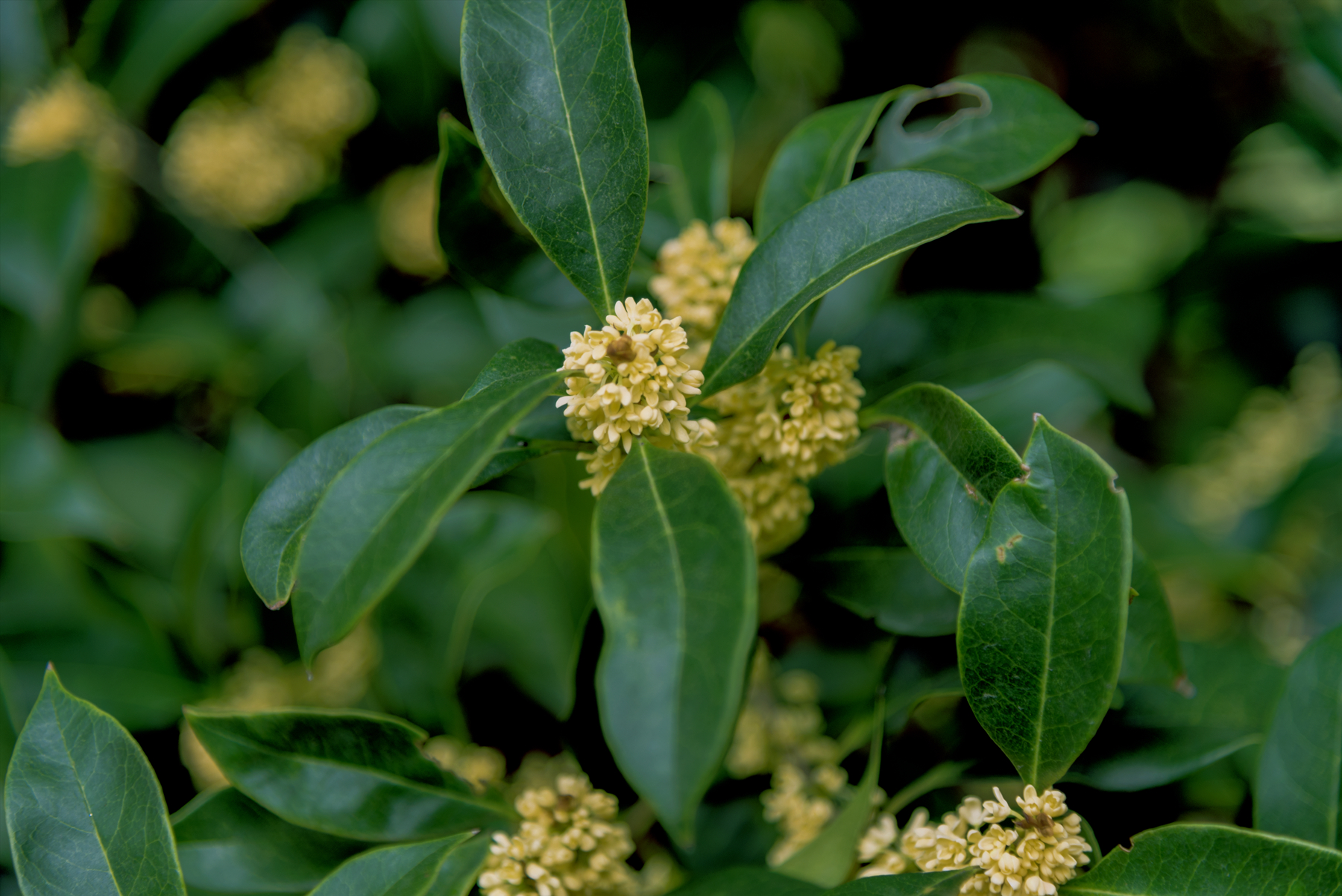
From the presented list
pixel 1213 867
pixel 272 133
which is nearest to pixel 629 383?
pixel 1213 867

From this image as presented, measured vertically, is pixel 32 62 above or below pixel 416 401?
above

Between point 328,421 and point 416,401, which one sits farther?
point 416,401

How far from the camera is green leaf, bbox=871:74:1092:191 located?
42.1 inches

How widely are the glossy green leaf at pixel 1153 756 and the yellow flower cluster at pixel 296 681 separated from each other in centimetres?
106

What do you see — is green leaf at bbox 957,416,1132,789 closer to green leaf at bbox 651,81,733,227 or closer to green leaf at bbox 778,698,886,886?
green leaf at bbox 778,698,886,886

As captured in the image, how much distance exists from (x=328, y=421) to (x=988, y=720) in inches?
51.5

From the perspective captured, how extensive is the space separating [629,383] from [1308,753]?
87 cm

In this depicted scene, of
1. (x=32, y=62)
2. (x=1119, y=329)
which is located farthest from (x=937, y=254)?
(x=32, y=62)

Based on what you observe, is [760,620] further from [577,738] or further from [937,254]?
[937,254]

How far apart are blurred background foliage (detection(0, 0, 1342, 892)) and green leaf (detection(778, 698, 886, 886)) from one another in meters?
0.11

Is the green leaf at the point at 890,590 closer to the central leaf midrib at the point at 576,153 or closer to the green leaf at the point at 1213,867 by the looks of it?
the green leaf at the point at 1213,867

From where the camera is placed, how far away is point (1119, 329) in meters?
1.31

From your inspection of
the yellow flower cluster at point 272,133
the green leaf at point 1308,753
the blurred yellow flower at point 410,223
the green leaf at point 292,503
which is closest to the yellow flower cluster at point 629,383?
the green leaf at point 292,503

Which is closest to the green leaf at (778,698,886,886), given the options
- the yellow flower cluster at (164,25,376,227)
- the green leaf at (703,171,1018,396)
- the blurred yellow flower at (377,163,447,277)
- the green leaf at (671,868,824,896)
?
the green leaf at (671,868,824,896)
